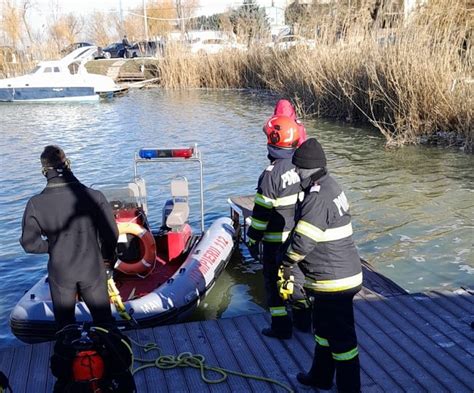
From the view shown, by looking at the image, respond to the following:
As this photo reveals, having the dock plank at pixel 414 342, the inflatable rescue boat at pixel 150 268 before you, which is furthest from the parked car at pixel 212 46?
the dock plank at pixel 414 342

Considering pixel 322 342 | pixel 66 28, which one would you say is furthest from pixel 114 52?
pixel 322 342

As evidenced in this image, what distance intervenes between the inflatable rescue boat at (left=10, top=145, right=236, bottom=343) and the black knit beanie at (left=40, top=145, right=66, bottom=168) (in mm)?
1318

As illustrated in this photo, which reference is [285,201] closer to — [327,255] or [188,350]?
[327,255]

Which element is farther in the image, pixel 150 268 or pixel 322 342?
pixel 150 268

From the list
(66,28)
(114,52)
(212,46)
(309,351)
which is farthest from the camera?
(66,28)

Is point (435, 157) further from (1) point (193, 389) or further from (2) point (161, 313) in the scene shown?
(1) point (193, 389)

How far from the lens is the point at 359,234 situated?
8172 millimetres

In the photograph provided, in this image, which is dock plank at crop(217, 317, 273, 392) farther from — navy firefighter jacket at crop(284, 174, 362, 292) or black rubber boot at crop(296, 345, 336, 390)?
navy firefighter jacket at crop(284, 174, 362, 292)

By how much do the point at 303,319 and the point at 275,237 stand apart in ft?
2.45

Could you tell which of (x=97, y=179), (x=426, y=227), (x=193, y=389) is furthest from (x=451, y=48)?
(x=193, y=389)

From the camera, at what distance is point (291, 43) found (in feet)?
68.4

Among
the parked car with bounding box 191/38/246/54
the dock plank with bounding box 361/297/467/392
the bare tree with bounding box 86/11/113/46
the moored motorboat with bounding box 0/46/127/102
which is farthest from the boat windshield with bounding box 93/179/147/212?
the bare tree with bounding box 86/11/113/46

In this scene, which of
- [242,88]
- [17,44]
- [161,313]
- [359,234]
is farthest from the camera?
[17,44]

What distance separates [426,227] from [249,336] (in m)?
4.75
